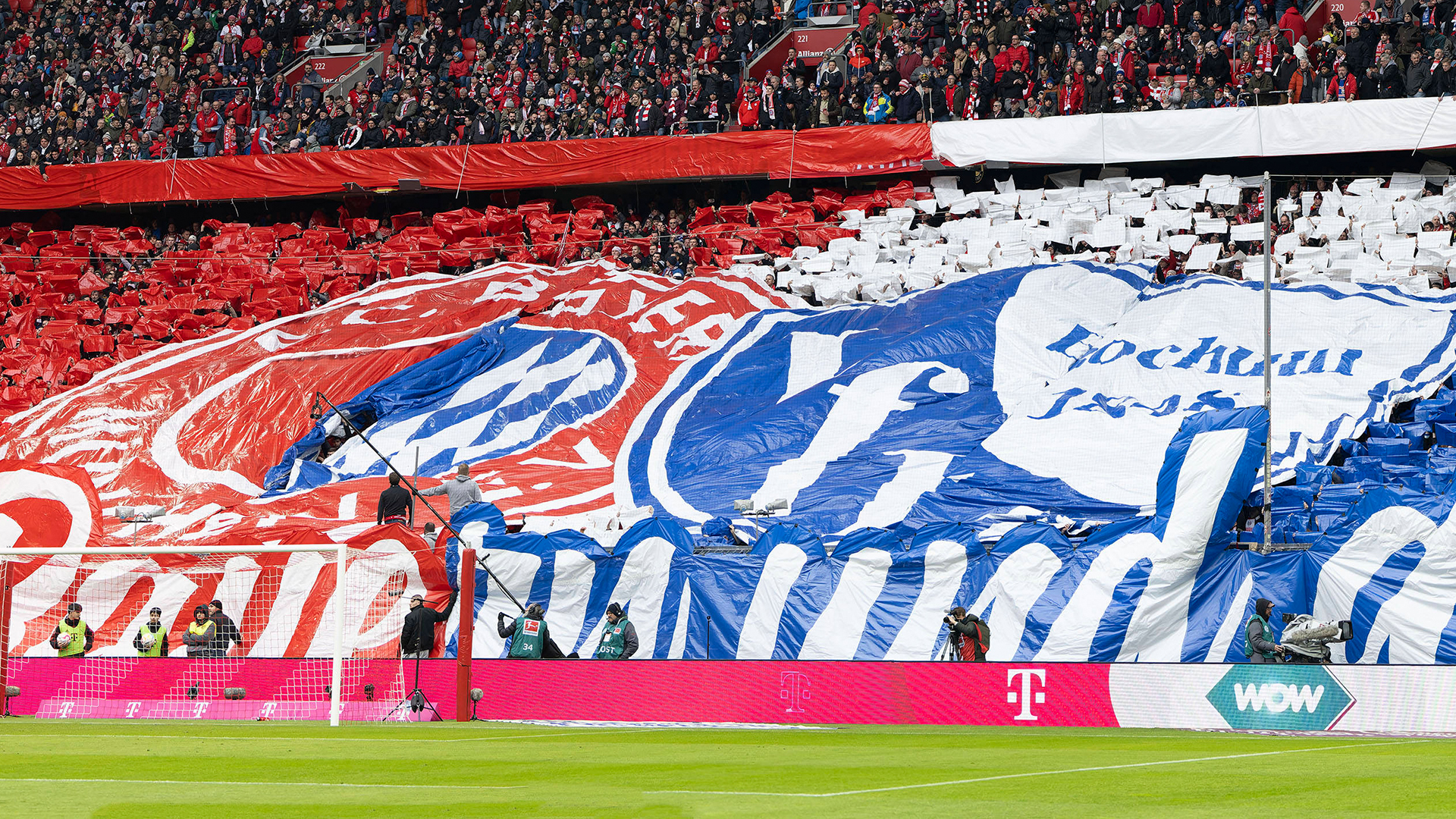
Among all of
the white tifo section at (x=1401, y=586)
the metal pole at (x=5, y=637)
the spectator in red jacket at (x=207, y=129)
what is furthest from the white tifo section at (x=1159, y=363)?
the spectator in red jacket at (x=207, y=129)

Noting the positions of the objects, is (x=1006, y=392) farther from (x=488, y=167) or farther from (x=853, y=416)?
(x=488, y=167)

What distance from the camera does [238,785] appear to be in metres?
7.39

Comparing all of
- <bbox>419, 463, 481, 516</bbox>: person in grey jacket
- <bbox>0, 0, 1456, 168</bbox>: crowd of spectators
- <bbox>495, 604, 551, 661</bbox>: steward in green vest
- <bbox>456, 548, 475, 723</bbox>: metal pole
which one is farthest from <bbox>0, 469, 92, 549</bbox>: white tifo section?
<bbox>0, 0, 1456, 168</bbox>: crowd of spectators

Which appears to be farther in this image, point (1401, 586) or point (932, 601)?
point (932, 601)

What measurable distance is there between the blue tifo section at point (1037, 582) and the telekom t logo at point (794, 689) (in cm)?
249

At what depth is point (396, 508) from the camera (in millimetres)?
17812

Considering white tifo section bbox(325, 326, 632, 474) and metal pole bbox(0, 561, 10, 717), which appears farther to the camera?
white tifo section bbox(325, 326, 632, 474)

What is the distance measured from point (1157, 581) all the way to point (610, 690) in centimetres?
507

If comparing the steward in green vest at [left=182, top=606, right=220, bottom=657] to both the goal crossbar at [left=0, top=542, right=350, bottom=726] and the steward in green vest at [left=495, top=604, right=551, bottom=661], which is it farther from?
the steward in green vest at [left=495, top=604, right=551, bottom=661]

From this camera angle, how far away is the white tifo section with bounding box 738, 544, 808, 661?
16.1 m

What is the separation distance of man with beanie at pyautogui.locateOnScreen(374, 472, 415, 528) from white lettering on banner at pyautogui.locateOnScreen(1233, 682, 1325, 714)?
9.20 metres

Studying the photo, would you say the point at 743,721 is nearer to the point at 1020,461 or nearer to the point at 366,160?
the point at 1020,461

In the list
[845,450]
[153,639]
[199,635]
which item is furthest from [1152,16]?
[153,639]

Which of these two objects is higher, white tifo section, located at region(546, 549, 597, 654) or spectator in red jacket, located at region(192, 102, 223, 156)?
spectator in red jacket, located at region(192, 102, 223, 156)
